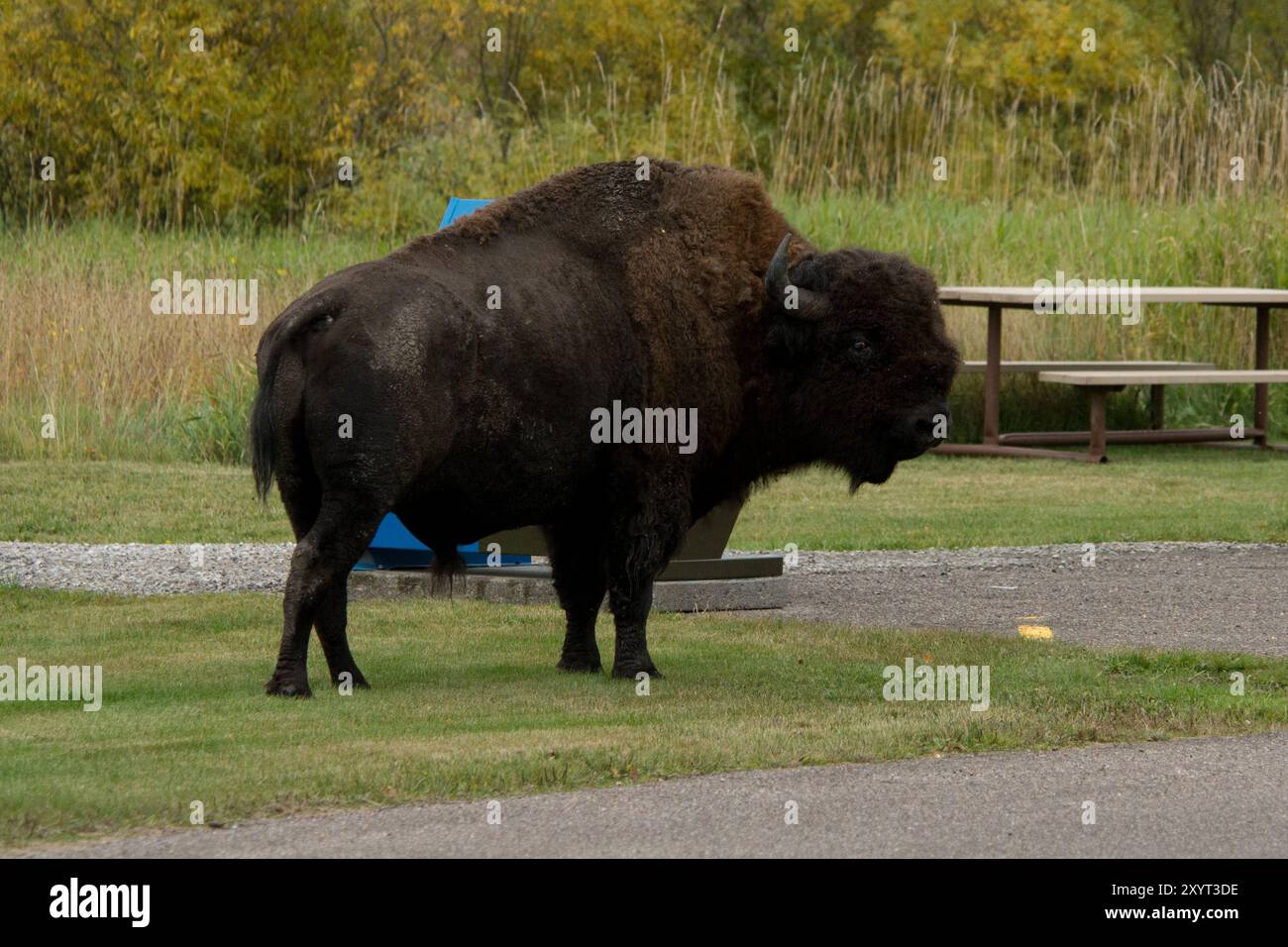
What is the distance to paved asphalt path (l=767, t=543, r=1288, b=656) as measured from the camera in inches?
444

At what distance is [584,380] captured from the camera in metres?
9.20

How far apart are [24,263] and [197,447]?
4896mm

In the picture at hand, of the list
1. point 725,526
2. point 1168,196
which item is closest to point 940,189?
point 1168,196

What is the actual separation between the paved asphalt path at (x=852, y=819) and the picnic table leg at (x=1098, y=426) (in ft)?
40.8

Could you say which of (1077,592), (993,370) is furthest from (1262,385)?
(1077,592)

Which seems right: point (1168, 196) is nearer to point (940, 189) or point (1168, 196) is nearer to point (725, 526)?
point (940, 189)

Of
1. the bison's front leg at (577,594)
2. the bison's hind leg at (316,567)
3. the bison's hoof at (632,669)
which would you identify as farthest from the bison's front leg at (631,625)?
the bison's hind leg at (316,567)

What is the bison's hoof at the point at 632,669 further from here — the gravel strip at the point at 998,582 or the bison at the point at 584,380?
the gravel strip at the point at 998,582

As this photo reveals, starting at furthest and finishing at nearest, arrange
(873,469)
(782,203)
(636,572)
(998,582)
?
1. (782,203)
2. (998,582)
3. (873,469)
4. (636,572)

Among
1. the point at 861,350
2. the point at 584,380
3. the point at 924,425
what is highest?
the point at 861,350

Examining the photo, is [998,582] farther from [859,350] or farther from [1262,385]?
[1262,385]

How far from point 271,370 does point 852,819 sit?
Answer: 3267 millimetres

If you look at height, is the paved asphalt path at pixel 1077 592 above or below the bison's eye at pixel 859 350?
below

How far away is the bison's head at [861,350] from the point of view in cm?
956
